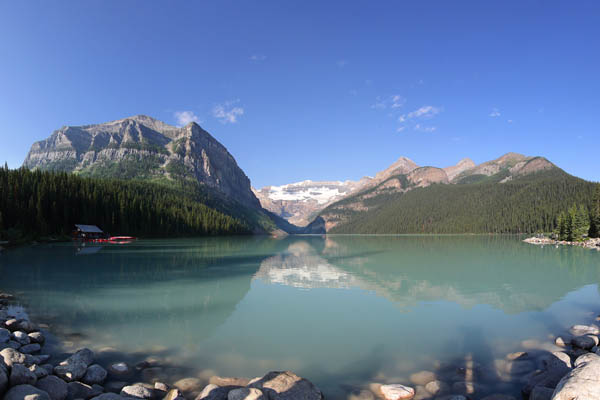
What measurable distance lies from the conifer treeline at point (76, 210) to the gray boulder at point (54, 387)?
7196cm

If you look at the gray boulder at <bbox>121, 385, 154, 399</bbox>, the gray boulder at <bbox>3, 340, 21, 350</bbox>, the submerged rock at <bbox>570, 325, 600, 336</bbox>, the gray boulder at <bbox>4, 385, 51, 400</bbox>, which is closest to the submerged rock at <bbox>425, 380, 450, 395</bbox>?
the gray boulder at <bbox>121, 385, 154, 399</bbox>

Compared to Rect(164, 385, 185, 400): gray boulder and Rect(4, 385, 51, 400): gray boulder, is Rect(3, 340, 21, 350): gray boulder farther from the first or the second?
Rect(164, 385, 185, 400): gray boulder

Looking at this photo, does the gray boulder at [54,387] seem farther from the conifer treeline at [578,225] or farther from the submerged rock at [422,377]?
the conifer treeline at [578,225]

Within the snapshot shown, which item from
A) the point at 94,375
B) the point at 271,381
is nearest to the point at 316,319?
the point at 271,381

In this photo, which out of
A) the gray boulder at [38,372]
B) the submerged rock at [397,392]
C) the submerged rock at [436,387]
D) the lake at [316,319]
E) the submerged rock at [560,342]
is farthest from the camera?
the submerged rock at [560,342]

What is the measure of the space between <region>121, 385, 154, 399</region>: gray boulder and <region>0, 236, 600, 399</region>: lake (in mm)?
1764

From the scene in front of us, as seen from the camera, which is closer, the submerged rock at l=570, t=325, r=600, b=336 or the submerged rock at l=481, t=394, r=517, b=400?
the submerged rock at l=481, t=394, r=517, b=400

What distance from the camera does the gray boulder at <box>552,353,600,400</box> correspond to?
20.8 ft

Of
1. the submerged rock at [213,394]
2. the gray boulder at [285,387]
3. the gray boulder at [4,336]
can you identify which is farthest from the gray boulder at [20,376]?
the gray boulder at [285,387]

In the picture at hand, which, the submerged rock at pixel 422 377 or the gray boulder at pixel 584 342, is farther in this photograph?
the gray boulder at pixel 584 342

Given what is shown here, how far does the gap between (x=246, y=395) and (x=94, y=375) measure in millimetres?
4950

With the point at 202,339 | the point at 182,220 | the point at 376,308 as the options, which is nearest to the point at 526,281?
the point at 376,308

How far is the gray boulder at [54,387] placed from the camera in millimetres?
7375

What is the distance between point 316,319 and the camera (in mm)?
16734
